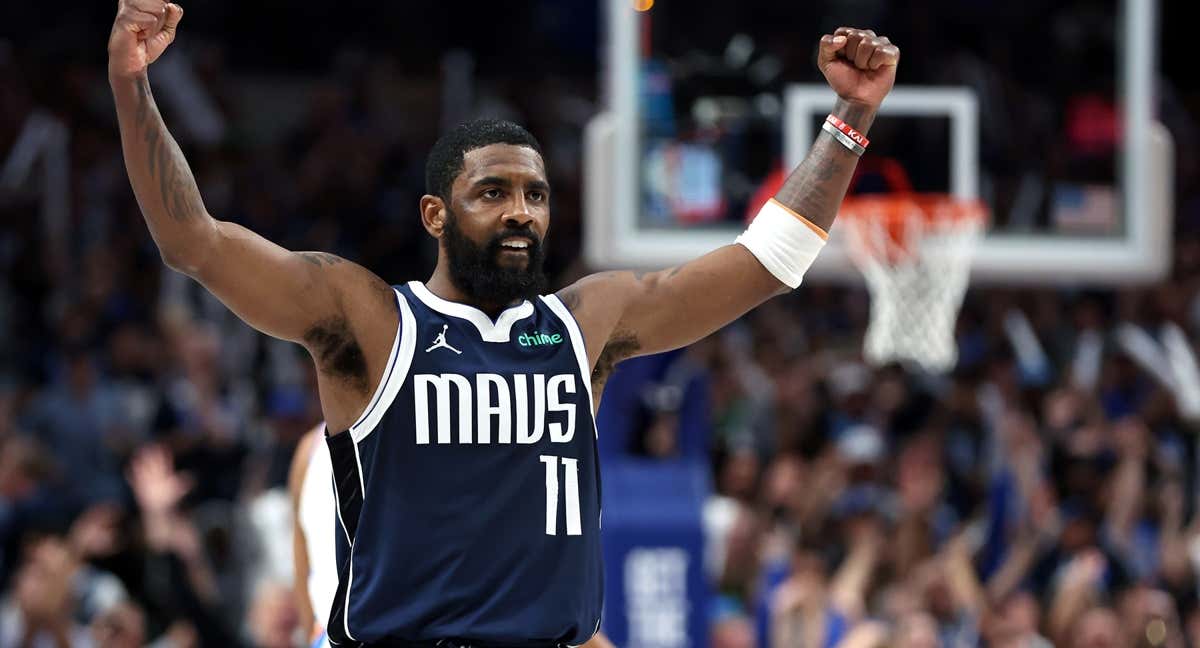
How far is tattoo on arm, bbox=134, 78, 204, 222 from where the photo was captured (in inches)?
148

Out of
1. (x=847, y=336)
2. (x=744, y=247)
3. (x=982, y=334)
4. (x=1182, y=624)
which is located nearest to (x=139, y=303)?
(x=847, y=336)

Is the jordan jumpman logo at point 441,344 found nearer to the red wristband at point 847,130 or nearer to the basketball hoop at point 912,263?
the red wristband at point 847,130

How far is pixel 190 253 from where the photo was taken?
3.74 m

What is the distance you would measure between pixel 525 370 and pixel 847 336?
31.8ft

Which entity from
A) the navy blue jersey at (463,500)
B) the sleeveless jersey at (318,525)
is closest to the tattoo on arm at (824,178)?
the navy blue jersey at (463,500)

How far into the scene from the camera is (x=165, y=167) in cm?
377

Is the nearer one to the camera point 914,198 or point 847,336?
point 914,198

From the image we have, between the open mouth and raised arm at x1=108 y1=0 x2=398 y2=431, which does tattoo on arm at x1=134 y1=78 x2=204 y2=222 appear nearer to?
raised arm at x1=108 y1=0 x2=398 y2=431

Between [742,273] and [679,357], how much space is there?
555 centimetres

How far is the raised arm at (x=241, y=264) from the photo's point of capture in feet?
12.3

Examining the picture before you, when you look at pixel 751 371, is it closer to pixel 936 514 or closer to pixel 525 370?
pixel 936 514

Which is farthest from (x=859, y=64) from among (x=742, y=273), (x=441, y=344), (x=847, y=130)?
(x=441, y=344)

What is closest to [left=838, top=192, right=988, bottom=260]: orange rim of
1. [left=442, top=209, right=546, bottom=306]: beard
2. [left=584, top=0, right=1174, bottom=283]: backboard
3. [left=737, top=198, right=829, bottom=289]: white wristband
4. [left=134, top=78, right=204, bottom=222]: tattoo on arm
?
[left=584, top=0, right=1174, bottom=283]: backboard

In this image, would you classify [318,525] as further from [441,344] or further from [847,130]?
[847,130]
